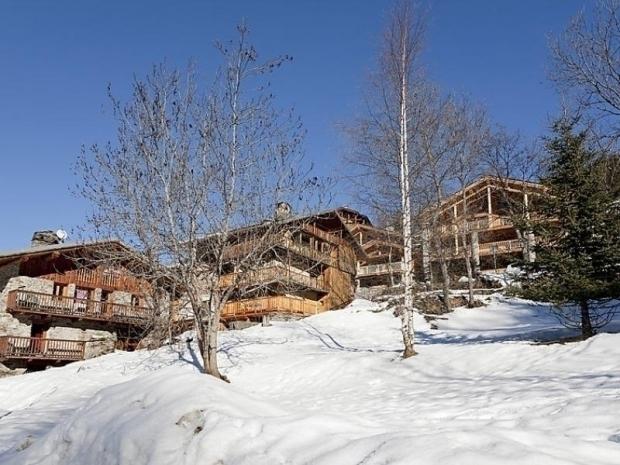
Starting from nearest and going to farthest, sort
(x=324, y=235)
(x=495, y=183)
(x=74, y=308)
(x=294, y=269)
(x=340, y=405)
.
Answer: (x=340, y=405), (x=74, y=308), (x=294, y=269), (x=495, y=183), (x=324, y=235)

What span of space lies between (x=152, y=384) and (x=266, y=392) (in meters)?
8.51

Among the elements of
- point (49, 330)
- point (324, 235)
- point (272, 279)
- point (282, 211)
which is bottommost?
point (49, 330)

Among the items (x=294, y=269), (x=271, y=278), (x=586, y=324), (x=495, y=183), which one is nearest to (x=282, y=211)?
(x=271, y=278)

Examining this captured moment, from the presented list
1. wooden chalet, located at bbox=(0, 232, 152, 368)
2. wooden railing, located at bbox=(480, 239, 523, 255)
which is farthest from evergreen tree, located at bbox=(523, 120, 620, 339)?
wooden railing, located at bbox=(480, 239, 523, 255)

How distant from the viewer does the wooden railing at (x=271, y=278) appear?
15005 mm

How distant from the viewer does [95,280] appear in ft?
93.1

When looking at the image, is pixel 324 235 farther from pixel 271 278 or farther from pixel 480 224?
pixel 271 278

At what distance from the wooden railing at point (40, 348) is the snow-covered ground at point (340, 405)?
4312mm

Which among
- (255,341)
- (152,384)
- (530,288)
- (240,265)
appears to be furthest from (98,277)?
(152,384)

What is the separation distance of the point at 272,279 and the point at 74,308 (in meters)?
14.5

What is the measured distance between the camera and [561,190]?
12.6 meters

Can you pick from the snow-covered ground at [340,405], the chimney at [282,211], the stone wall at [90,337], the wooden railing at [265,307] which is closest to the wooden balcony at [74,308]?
the stone wall at [90,337]

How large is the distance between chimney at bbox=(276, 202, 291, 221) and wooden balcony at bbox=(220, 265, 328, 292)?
1746mm

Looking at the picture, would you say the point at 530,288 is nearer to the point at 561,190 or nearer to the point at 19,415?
the point at 561,190
